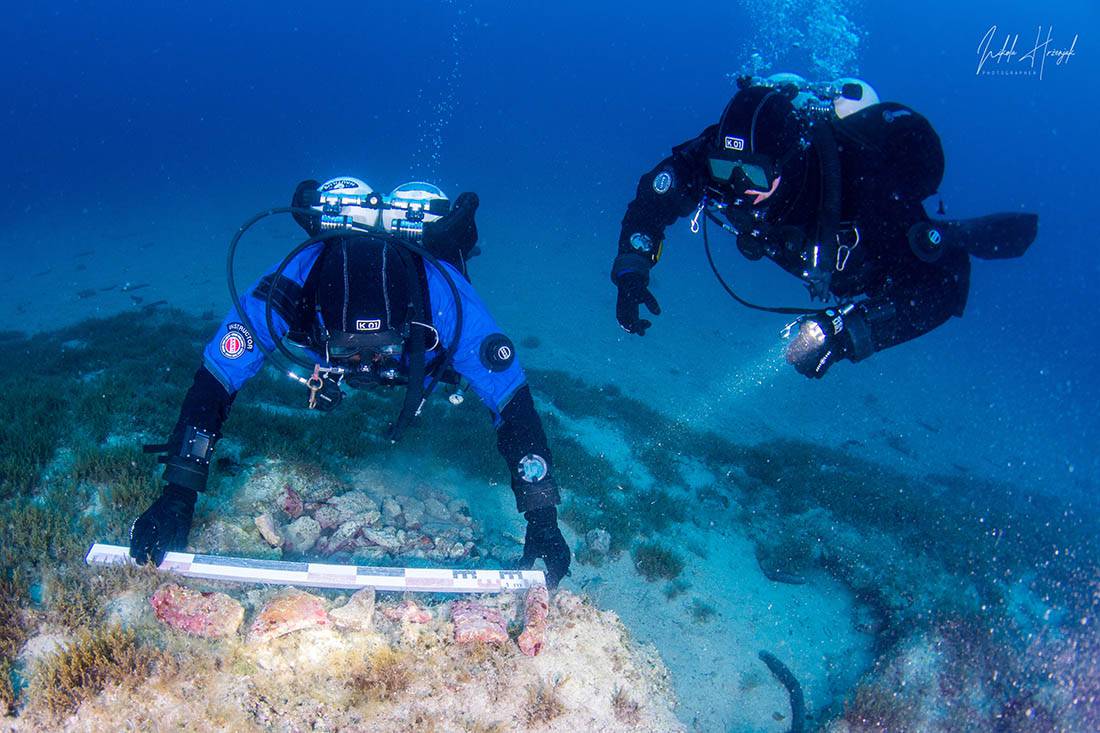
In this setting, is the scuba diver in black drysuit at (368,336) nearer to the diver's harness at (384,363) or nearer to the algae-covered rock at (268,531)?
the diver's harness at (384,363)

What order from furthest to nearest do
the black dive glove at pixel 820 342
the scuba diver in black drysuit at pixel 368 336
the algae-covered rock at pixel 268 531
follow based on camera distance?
the algae-covered rock at pixel 268 531 → the black dive glove at pixel 820 342 → the scuba diver in black drysuit at pixel 368 336

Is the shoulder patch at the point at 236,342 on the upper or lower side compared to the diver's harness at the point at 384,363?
lower

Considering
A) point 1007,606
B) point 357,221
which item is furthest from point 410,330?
point 1007,606

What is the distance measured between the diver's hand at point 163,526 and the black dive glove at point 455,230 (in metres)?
2.61

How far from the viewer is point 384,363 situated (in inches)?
152

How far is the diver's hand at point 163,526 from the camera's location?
340 cm

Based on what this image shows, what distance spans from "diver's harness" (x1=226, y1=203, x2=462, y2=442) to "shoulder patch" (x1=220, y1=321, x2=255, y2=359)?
0.18m

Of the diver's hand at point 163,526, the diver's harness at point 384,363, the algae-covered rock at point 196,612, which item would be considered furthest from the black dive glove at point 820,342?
the diver's hand at point 163,526

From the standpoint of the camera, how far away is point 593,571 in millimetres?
6270

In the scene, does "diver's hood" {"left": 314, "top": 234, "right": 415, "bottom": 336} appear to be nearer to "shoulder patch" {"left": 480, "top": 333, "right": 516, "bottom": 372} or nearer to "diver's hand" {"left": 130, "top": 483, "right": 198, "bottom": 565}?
"shoulder patch" {"left": 480, "top": 333, "right": 516, "bottom": 372}

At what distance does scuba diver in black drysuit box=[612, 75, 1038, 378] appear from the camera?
3.77 meters

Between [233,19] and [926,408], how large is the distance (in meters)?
199

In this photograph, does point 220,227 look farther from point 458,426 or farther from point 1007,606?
point 1007,606

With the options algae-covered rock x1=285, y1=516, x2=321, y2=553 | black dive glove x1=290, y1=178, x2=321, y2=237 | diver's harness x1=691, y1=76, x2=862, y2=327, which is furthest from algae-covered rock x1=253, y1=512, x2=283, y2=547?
diver's harness x1=691, y1=76, x2=862, y2=327
